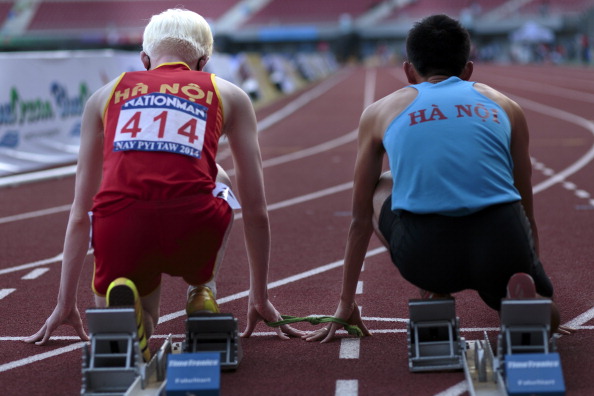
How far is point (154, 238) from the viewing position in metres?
3.46

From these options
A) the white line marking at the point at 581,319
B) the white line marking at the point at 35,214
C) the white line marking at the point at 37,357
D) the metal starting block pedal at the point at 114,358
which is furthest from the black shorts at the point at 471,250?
the white line marking at the point at 35,214

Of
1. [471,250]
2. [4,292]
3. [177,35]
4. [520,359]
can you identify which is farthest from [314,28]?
[520,359]

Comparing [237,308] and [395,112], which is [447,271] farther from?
[237,308]

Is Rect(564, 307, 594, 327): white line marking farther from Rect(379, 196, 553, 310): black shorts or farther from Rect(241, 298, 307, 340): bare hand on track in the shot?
Rect(241, 298, 307, 340): bare hand on track

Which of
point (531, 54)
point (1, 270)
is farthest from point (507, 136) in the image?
point (531, 54)

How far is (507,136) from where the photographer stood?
3.63 meters

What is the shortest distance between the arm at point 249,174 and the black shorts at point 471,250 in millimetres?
623

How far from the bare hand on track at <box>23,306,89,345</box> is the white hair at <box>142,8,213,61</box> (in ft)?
3.88

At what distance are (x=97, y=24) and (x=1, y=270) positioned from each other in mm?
62889

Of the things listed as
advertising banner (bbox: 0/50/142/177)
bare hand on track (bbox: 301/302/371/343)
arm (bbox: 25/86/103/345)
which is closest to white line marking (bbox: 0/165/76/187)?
advertising banner (bbox: 0/50/142/177)

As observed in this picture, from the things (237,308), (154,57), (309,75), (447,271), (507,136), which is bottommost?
(237,308)

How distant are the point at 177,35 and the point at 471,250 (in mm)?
1432

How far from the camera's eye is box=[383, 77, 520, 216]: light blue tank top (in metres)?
3.50

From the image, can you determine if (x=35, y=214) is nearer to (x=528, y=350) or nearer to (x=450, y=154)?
(x=450, y=154)
